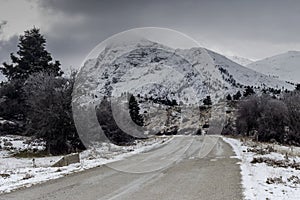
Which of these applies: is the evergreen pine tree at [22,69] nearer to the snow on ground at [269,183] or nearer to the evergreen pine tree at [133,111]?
the evergreen pine tree at [133,111]

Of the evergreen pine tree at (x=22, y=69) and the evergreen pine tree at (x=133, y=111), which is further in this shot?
the evergreen pine tree at (x=133, y=111)

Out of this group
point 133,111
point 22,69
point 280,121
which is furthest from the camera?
point 280,121

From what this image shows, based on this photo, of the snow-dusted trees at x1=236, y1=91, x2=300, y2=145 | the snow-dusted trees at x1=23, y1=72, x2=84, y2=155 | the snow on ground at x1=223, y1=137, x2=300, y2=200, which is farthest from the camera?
the snow-dusted trees at x1=236, y1=91, x2=300, y2=145

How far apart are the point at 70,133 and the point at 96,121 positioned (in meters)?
2.60

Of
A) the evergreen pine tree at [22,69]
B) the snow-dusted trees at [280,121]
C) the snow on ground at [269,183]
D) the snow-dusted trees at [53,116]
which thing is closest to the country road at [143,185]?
the snow on ground at [269,183]

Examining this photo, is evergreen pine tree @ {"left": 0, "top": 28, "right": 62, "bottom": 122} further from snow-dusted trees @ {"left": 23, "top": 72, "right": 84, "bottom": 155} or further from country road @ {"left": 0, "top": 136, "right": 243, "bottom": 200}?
country road @ {"left": 0, "top": 136, "right": 243, "bottom": 200}

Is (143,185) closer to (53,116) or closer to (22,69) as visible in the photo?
(53,116)

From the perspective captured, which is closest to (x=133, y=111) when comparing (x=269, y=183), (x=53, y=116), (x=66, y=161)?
(x=53, y=116)

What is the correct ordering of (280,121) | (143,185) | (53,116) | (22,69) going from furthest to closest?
(280,121) → (22,69) → (53,116) → (143,185)

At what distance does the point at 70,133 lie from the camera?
2800 centimetres

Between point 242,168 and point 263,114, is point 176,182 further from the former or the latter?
point 263,114

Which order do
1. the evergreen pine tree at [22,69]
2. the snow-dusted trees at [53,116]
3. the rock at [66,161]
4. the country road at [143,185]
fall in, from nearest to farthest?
the country road at [143,185]
the rock at [66,161]
the snow-dusted trees at [53,116]
the evergreen pine tree at [22,69]

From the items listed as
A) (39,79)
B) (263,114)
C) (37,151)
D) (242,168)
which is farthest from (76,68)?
(263,114)

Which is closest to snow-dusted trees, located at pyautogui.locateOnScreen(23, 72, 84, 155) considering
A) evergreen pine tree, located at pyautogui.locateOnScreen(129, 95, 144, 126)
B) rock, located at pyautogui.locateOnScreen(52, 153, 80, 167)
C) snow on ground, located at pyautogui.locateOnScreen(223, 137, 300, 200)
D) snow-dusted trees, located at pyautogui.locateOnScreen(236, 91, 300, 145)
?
rock, located at pyautogui.locateOnScreen(52, 153, 80, 167)
